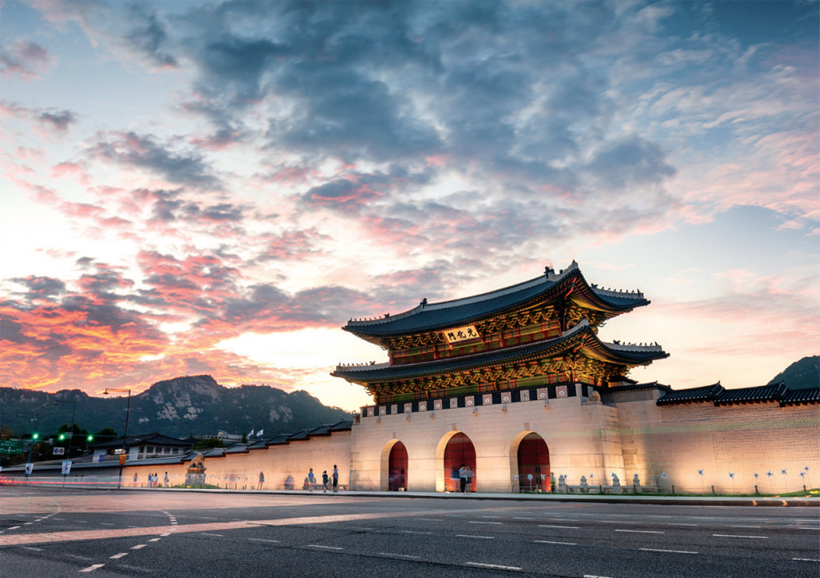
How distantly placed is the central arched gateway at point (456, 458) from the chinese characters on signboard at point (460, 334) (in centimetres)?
742

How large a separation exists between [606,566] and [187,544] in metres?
6.91

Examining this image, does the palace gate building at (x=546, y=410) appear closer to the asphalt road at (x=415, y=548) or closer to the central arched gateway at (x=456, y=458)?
the central arched gateway at (x=456, y=458)

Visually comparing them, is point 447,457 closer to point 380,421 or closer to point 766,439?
point 380,421

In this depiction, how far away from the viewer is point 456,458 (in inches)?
1598

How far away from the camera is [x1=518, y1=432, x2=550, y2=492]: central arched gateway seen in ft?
116

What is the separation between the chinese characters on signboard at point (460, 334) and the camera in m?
41.8

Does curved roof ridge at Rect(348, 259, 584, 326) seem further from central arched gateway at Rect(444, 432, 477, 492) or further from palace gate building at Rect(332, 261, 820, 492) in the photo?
central arched gateway at Rect(444, 432, 477, 492)

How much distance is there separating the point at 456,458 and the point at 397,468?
5722mm

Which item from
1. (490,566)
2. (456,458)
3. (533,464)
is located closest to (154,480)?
(456,458)

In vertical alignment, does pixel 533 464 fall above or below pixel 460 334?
below

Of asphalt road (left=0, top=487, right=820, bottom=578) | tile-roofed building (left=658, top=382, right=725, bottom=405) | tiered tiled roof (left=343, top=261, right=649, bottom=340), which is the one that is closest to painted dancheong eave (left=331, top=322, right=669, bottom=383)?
tiered tiled roof (left=343, top=261, right=649, bottom=340)

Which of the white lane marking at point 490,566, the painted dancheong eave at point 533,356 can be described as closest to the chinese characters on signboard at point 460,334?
the painted dancheong eave at point 533,356

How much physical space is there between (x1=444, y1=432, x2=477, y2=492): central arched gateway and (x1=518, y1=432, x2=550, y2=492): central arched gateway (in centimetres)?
415

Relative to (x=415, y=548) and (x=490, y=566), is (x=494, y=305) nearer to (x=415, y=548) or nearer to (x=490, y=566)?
(x=415, y=548)
